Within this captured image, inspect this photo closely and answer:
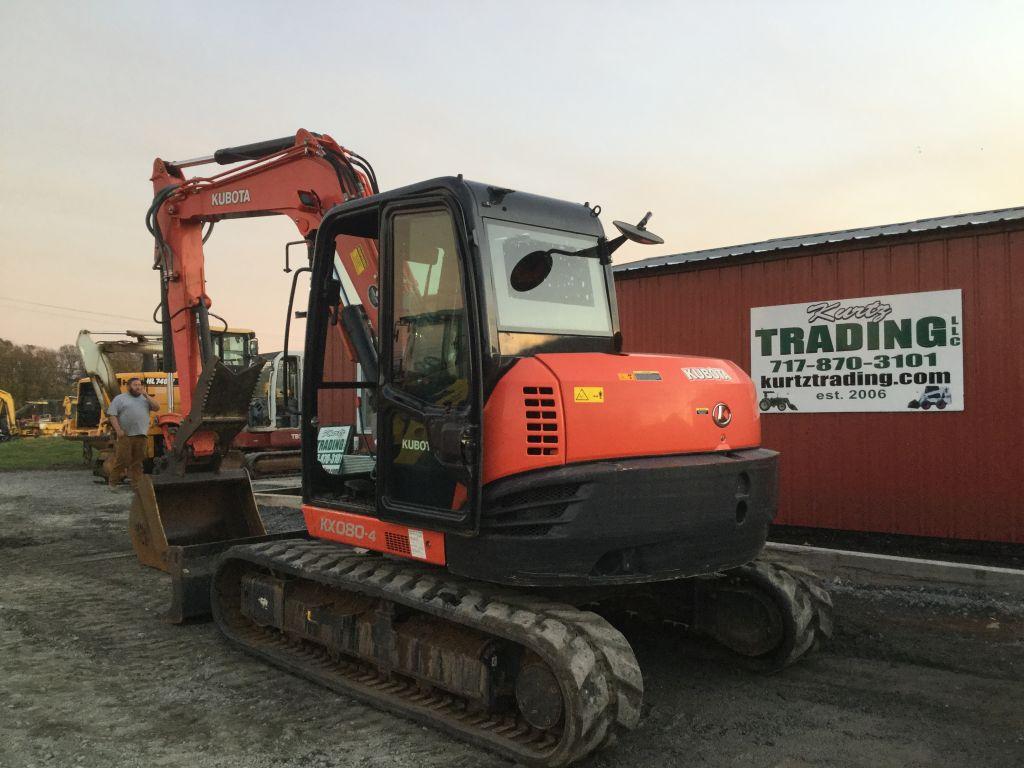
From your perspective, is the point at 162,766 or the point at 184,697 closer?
the point at 162,766

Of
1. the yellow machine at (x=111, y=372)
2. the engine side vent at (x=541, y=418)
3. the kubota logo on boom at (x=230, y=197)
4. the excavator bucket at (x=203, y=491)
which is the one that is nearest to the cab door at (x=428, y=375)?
the engine side vent at (x=541, y=418)

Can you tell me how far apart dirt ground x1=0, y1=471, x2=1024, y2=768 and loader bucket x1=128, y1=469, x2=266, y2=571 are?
1.81 ft

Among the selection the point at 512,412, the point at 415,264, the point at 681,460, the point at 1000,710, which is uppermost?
the point at 415,264

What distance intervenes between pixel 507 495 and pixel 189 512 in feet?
14.2

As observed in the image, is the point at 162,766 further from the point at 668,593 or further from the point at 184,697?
the point at 668,593

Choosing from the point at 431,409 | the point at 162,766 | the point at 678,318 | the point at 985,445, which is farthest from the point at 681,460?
the point at 678,318

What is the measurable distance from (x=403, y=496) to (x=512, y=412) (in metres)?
0.91

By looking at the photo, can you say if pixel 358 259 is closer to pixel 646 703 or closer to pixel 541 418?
pixel 541 418

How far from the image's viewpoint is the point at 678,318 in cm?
1037

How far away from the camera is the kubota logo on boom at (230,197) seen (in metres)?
6.93

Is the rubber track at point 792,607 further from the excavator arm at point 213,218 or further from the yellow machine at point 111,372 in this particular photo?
the yellow machine at point 111,372

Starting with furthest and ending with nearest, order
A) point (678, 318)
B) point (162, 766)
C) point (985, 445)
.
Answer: point (678, 318), point (985, 445), point (162, 766)

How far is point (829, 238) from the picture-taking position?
9250 mm

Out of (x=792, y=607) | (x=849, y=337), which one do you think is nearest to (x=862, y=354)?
(x=849, y=337)
